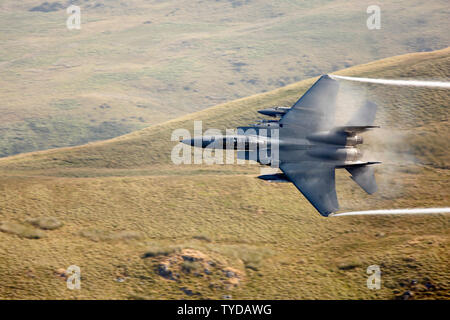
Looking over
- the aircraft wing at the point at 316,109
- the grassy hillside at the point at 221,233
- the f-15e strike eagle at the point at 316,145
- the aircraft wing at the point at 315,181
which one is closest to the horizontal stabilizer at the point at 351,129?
the f-15e strike eagle at the point at 316,145

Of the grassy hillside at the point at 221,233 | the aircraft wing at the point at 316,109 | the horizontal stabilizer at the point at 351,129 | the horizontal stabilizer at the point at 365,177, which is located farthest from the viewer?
the grassy hillside at the point at 221,233

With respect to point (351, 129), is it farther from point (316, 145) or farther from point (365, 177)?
point (365, 177)

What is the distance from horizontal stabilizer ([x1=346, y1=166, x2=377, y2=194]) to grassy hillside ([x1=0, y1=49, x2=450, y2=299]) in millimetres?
8681

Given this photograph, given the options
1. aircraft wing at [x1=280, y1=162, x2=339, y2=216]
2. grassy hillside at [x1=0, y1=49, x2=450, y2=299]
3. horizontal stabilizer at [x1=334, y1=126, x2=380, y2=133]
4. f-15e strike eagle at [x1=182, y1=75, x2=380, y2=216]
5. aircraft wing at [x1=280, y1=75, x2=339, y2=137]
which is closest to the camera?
horizontal stabilizer at [x1=334, y1=126, x2=380, y2=133]

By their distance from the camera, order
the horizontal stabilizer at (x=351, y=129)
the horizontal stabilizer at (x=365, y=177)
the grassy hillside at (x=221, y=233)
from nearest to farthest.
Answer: the horizontal stabilizer at (x=351, y=129) → the horizontal stabilizer at (x=365, y=177) → the grassy hillside at (x=221, y=233)

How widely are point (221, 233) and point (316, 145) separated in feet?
56.9

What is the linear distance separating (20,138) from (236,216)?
174703mm

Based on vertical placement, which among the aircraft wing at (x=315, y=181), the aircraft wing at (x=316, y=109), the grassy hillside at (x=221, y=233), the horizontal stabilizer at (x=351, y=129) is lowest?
the grassy hillside at (x=221, y=233)

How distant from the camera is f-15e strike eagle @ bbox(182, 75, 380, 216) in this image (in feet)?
119

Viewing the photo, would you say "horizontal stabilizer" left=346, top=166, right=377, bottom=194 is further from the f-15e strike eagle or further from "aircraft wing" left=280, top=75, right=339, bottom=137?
"aircraft wing" left=280, top=75, right=339, bottom=137

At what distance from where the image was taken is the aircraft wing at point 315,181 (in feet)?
117

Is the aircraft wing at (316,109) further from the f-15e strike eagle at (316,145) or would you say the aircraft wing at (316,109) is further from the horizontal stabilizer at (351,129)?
the horizontal stabilizer at (351,129)

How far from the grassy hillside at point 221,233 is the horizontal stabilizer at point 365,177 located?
342 inches

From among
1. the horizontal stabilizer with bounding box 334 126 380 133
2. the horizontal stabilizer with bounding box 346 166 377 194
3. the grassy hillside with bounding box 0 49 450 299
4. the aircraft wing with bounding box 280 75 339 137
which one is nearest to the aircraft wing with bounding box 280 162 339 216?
the horizontal stabilizer with bounding box 346 166 377 194
